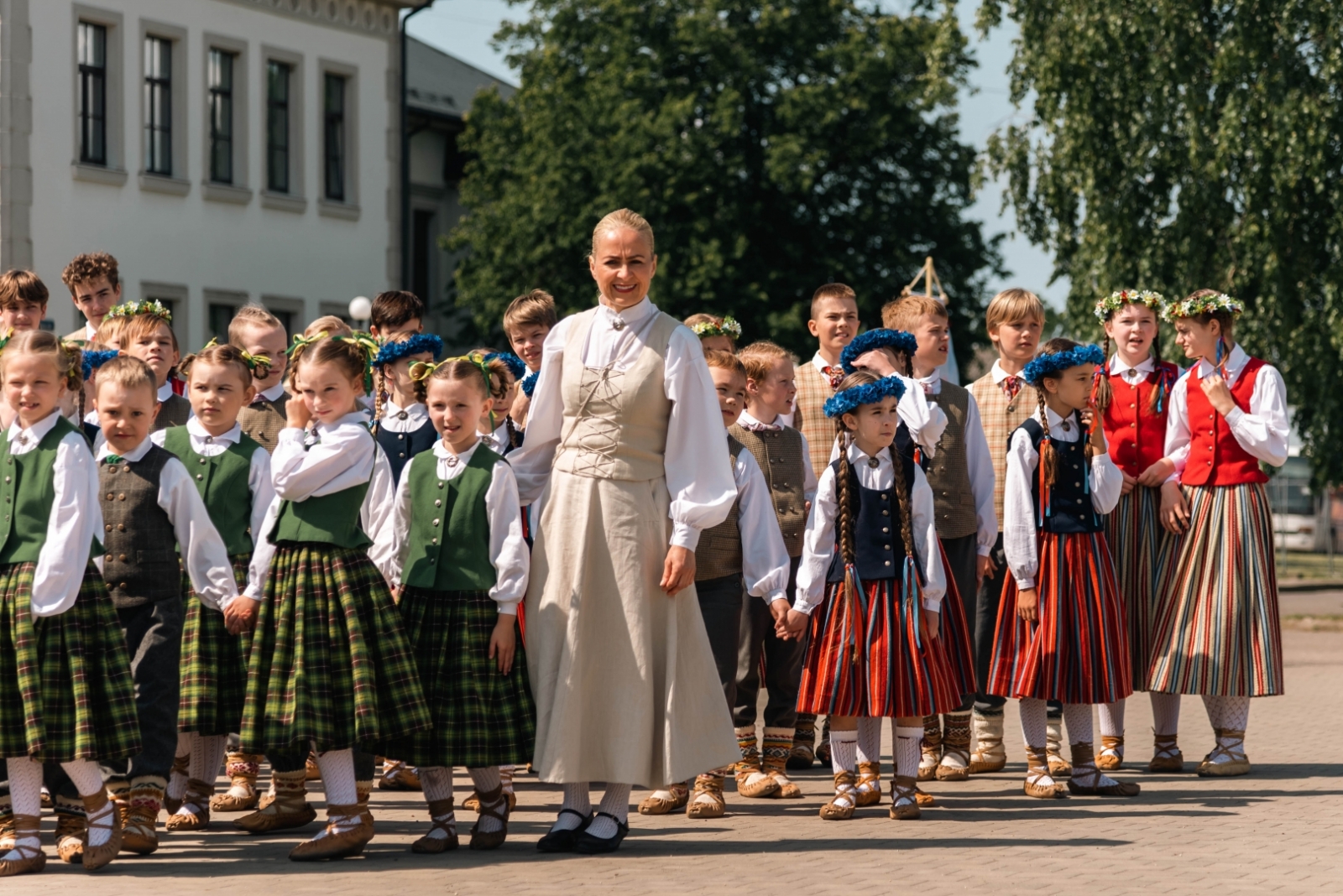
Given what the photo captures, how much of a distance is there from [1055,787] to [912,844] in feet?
4.66

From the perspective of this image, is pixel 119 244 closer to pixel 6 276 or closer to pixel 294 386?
pixel 6 276

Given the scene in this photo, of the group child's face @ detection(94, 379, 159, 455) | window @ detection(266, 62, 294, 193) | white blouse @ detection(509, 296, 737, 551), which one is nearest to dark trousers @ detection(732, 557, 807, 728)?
white blouse @ detection(509, 296, 737, 551)

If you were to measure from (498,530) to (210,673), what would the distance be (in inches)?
49.9

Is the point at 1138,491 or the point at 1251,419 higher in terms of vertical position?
the point at 1251,419

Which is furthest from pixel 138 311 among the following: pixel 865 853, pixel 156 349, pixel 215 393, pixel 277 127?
pixel 277 127

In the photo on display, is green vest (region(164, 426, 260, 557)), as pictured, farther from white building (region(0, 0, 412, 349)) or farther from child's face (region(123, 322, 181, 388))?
white building (region(0, 0, 412, 349))

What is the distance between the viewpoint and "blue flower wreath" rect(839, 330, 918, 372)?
28.6ft

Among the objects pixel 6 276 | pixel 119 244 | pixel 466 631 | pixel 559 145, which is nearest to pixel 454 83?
pixel 559 145

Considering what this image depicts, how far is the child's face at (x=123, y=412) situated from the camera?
7.23 metres

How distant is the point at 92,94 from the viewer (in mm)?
29984

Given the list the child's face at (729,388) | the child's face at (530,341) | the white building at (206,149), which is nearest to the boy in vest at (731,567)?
the child's face at (729,388)

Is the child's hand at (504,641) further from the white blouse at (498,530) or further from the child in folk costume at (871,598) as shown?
the child in folk costume at (871,598)

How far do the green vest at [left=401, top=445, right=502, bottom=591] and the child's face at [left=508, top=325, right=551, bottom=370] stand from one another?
8.24ft

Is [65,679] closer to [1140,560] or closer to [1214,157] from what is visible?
[1140,560]
